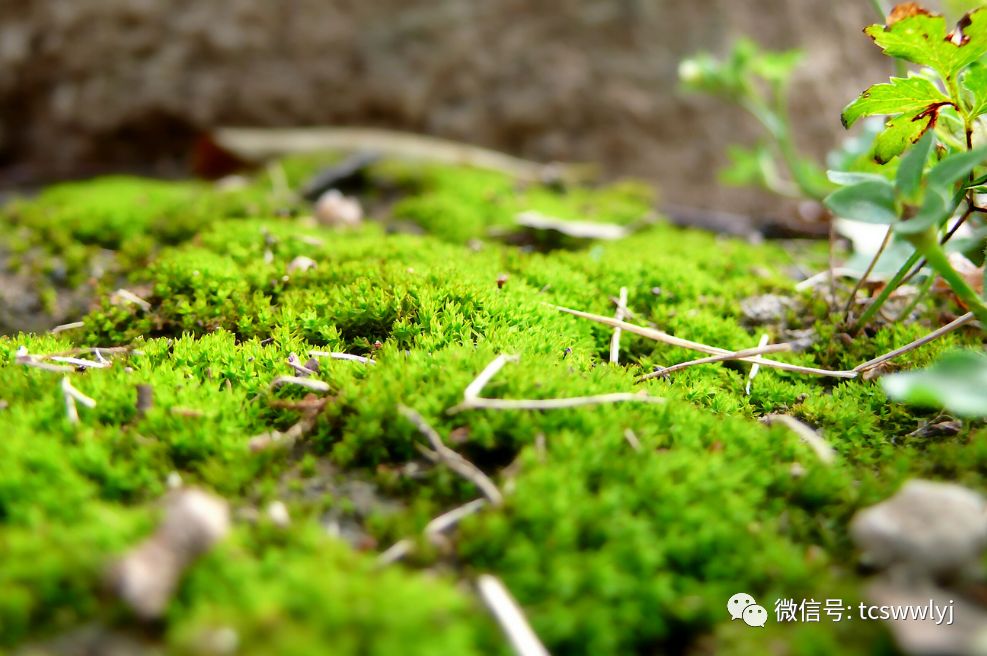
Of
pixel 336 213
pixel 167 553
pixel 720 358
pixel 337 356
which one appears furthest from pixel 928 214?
pixel 336 213

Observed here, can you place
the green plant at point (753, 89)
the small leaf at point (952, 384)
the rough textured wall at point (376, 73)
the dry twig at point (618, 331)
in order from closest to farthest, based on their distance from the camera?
the small leaf at point (952, 384), the dry twig at point (618, 331), the green plant at point (753, 89), the rough textured wall at point (376, 73)

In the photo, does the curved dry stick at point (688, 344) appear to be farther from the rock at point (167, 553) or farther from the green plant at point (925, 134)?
the rock at point (167, 553)

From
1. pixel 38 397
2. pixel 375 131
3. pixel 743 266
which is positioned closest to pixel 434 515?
pixel 38 397

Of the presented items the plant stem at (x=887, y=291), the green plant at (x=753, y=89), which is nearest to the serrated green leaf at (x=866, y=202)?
the plant stem at (x=887, y=291)

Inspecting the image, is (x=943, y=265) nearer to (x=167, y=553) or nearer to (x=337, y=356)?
(x=337, y=356)

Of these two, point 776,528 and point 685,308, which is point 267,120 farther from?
point 776,528

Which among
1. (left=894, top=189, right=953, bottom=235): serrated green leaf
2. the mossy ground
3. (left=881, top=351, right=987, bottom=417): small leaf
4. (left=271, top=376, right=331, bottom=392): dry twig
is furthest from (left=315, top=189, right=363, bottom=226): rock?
(left=881, top=351, right=987, bottom=417): small leaf

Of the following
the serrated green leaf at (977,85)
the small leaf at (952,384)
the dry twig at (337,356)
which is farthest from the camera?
the dry twig at (337,356)

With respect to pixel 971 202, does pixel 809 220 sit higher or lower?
lower
